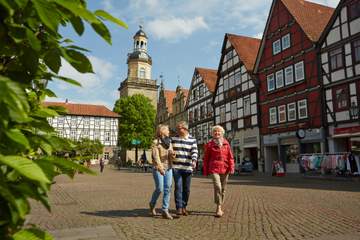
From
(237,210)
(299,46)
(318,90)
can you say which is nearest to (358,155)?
(318,90)

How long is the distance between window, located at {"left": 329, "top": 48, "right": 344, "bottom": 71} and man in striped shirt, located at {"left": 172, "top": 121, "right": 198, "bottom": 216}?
18.9m

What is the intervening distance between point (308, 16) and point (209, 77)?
1585 cm

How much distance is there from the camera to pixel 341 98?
75.3 feet

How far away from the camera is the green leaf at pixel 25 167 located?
97 cm

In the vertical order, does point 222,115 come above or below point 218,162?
above

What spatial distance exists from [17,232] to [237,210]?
716 centimetres

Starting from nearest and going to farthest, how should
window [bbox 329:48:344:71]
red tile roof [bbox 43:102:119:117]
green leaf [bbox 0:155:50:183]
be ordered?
green leaf [bbox 0:155:50:183] < window [bbox 329:48:344:71] < red tile roof [bbox 43:102:119:117]

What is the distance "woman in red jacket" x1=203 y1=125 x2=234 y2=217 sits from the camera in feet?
23.7

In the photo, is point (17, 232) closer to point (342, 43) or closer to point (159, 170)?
point (159, 170)

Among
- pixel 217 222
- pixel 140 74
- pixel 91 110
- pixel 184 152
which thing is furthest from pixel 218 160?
pixel 140 74

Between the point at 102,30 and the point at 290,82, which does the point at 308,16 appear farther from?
the point at 102,30

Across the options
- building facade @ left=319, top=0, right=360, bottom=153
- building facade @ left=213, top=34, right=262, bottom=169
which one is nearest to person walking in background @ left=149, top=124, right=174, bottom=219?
building facade @ left=319, top=0, right=360, bottom=153

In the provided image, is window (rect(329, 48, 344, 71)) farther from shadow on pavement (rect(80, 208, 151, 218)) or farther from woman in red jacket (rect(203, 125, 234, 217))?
shadow on pavement (rect(80, 208, 151, 218))

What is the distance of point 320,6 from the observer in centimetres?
3181
